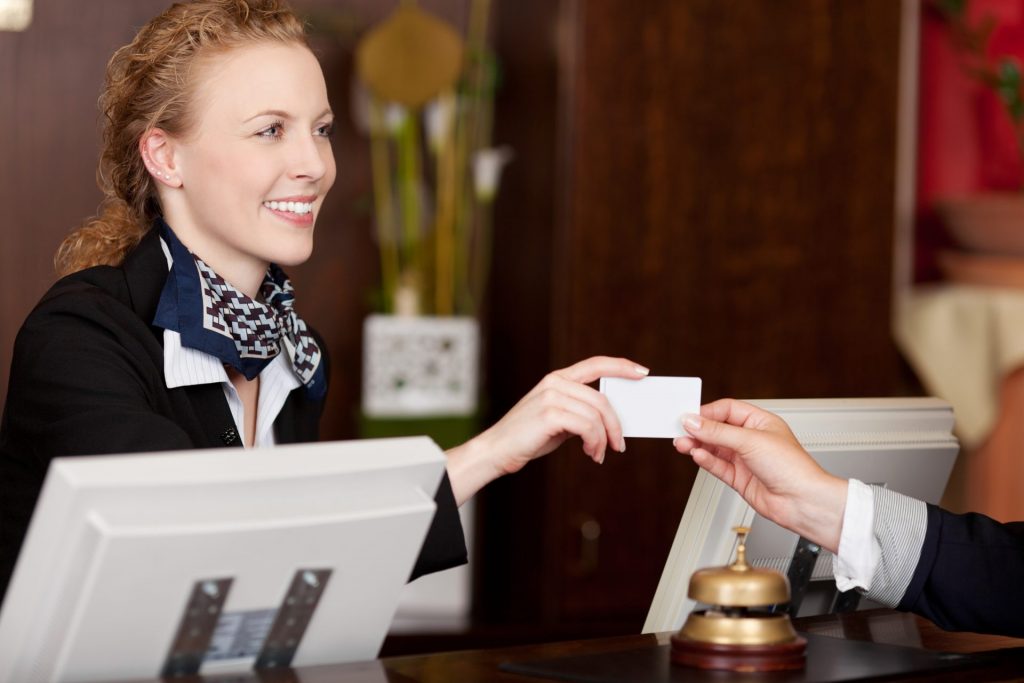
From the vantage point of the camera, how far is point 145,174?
6.69 feet

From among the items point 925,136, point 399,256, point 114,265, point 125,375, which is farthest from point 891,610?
point 925,136

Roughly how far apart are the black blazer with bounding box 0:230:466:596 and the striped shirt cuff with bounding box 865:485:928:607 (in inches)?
18.1

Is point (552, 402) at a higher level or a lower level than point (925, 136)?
lower

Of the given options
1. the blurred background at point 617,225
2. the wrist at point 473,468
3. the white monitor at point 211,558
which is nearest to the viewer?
the white monitor at point 211,558

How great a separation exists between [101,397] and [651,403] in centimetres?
60

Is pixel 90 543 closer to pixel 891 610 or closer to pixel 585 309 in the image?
pixel 891 610

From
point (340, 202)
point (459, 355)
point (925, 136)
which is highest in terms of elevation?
point (925, 136)

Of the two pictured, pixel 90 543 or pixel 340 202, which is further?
pixel 340 202

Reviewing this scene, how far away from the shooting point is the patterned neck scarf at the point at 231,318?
1.82 meters

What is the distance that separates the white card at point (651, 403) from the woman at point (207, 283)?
2.6 inches

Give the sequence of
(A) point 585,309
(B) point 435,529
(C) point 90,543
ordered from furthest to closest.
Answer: (A) point 585,309 < (B) point 435,529 < (C) point 90,543

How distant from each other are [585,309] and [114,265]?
1.70 meters

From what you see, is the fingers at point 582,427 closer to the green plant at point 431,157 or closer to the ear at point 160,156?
the ear at point 160,156

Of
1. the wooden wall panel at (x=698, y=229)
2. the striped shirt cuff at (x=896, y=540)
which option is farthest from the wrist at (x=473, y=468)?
the wooden wall panel at (x=698, y=229)
